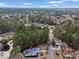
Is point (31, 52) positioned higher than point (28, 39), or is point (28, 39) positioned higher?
point (28, 39)

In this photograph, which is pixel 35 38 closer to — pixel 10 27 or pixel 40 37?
pixel 40 37

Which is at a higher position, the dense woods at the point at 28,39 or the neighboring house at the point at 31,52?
the dense woods at the point at 28,39

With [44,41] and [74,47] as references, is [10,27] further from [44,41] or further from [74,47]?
[74,47]

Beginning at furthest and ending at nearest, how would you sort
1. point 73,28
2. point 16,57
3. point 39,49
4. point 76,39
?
point 73,28 < point 76,39 < point 39,49 < point 16,57

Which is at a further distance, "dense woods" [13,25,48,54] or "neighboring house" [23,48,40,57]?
"dense woods" [13,25,48,54]

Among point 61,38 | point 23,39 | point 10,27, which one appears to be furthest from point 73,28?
point 10,27

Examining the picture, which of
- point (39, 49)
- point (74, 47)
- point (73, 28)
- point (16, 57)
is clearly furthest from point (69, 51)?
point (73, 28)

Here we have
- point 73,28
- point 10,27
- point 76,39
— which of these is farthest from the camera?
point 10,27

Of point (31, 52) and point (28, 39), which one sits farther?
point (28, 39)

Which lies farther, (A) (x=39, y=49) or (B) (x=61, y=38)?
(B) (x=61, y=38)

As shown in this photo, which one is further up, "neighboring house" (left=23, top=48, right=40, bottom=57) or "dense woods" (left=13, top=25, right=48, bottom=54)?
"dense woods" (left=13, top=25, right=48, bottom=54)

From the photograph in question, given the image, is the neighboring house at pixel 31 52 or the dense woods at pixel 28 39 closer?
the neighboring house at pixel 31 52
